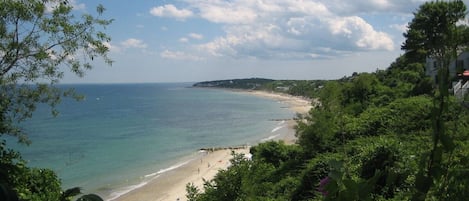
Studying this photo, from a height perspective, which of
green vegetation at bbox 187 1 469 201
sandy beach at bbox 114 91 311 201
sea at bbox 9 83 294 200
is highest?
green vegetation at bbox 187 1 469 201

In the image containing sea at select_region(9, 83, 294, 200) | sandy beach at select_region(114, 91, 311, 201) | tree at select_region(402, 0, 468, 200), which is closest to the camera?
tree at select_region(402, 0, 468, 200)

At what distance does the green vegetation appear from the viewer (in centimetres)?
151

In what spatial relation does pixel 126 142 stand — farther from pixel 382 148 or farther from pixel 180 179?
pixel 382 148

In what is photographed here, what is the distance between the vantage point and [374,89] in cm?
4538

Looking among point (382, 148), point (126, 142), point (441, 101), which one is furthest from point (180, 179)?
point (441, 101)

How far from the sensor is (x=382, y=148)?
16.3 meters

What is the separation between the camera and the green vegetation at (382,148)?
1515 millimetres

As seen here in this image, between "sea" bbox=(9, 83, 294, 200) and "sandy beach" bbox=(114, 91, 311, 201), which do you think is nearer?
"sandy beach" bbox=(114, 91, 311, 201)

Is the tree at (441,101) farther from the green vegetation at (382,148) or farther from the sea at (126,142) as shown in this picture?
the sea at (126,142)

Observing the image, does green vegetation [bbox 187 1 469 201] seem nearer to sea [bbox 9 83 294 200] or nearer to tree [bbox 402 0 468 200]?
tree [bbox 402 0 468 200]

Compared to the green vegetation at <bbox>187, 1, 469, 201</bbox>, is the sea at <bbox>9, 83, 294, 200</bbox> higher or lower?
lower

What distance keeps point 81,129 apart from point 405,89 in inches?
2429

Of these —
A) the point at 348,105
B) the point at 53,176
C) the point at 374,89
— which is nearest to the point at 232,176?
the point at 53,176

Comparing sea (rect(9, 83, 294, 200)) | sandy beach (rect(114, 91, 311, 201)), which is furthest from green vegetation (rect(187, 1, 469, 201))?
sea (rect(9, 83, 294, 200))
